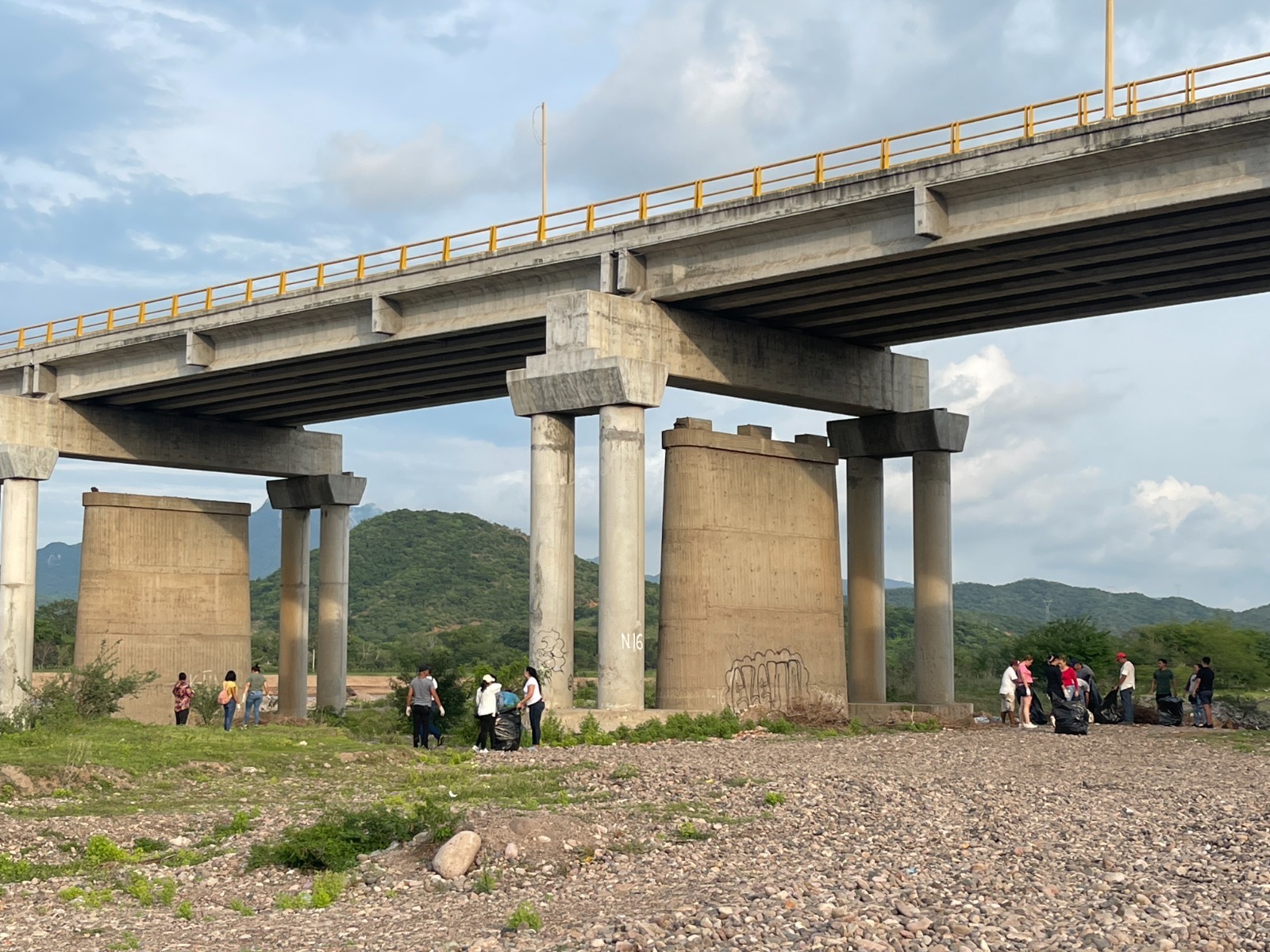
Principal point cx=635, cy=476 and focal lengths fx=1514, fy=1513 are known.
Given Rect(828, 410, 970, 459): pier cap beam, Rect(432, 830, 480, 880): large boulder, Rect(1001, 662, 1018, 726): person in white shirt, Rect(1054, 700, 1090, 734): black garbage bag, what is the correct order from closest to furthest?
1. Rect(432, 830, 480, 880): large boulder
2. Rect(1054, 700, 1090, 734): black garbage bag
3. Rect(1001, 662, 1018, 726): person in white shirt
4. Rect(828, 410, 970, 459): pier cap beam

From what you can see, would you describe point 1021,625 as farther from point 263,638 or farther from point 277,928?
point 277,928

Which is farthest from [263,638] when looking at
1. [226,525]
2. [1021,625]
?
[1021,625]

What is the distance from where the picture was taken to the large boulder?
14.2 m

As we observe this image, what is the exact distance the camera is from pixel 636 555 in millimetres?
31984

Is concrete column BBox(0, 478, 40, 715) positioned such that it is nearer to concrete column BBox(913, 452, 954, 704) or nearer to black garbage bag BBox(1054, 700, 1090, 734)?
concrete column BBox(913, 452, 954, 704)

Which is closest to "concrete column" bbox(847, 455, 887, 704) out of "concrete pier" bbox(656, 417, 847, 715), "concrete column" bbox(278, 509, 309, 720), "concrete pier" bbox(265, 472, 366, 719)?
"concrete pier" bbox(656, 417, 847, 715)

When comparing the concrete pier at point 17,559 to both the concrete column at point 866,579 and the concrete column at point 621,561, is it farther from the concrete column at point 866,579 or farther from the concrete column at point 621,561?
the concrete column at point 866,579

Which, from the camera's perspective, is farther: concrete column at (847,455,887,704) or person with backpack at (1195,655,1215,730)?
concrete column at (847,455,887,704)

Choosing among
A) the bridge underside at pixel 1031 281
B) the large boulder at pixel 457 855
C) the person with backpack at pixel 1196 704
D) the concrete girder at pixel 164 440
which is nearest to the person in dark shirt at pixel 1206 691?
the person with backpack at pixel 1196 704

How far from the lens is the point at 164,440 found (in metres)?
48.9

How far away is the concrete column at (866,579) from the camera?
4094 centimetres

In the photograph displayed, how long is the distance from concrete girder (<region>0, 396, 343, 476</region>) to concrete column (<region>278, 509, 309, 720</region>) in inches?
84.5

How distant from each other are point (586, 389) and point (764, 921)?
2142 centimetres

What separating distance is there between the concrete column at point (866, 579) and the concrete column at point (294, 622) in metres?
20.4
